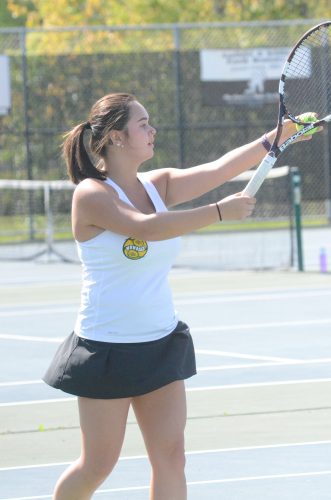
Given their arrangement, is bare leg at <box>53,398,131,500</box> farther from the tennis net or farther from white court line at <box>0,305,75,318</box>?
the tennis net

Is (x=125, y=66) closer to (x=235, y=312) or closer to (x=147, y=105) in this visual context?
(x=147, y=105)

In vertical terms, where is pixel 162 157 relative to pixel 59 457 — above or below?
above

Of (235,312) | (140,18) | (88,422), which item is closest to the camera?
(88,422)

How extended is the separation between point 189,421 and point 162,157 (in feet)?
49.2

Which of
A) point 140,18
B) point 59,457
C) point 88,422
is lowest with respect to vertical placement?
point 59,457

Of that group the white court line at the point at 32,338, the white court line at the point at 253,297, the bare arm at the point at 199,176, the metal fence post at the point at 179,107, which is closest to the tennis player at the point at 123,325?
the bare arm at the point at 199,176

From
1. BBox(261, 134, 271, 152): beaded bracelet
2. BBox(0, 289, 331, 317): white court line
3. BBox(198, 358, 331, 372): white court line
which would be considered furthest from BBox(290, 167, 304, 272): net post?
BBox(261, 134, 271, 152): beaded bracelet

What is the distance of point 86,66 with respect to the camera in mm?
22359

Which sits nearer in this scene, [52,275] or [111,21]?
[52,275]

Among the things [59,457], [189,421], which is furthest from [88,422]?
[189,421]

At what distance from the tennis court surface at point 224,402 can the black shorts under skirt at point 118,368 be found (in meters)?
1.27

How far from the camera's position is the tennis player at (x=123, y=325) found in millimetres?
4727

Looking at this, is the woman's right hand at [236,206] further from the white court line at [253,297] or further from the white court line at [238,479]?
the white court line at [253,297]

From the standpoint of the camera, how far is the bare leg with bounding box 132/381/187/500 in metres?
4.77
